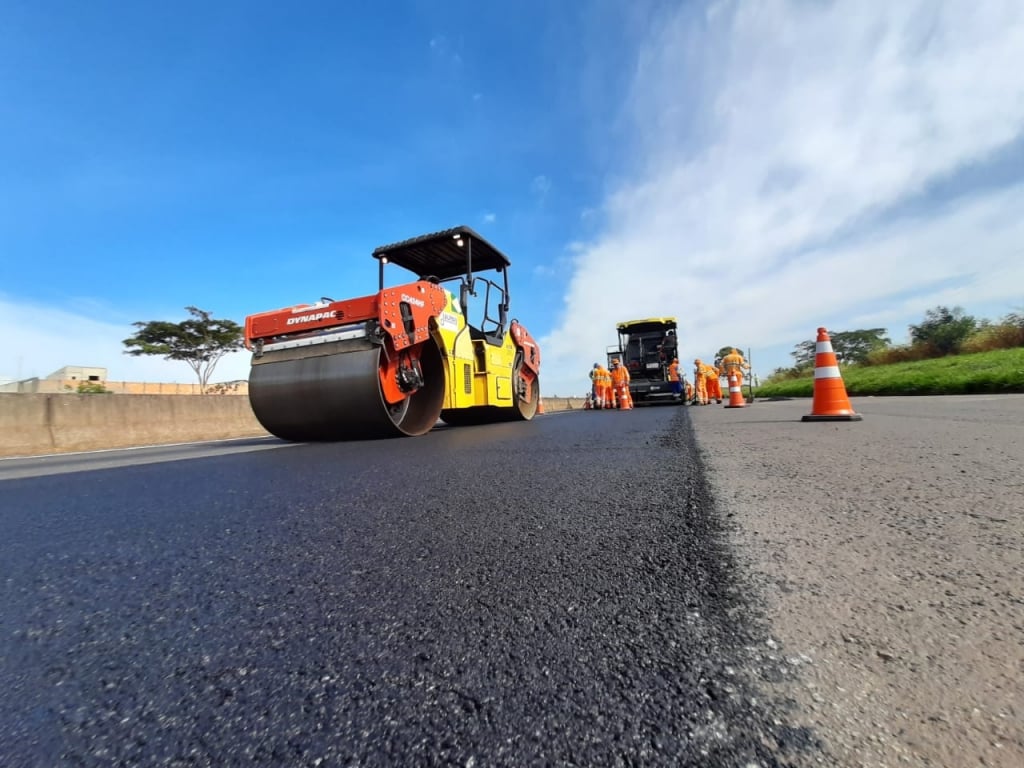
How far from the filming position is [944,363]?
16172mm

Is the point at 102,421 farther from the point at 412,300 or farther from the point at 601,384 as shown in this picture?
the point at 601,384

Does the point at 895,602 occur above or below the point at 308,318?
below

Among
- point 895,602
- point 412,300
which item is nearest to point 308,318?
point 412,300

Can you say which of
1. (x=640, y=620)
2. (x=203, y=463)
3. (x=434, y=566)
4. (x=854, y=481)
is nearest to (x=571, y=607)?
(x=640, y=620)

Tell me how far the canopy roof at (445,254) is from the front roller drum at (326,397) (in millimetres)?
2663

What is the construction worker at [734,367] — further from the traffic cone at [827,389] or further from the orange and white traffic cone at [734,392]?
the traffic cone at [827,389]

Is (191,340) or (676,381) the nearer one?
(676,381)

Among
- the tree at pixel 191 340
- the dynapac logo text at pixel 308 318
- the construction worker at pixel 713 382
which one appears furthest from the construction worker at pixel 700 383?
the tree at pixel 191 340

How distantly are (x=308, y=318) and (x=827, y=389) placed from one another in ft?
18.2

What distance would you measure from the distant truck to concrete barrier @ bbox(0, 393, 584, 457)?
12.0 m

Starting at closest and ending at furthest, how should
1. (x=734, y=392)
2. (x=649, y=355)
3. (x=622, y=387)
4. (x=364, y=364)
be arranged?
(x=364, y=364)
(x=734, y=392)
(x=622, y=387)
(x=649, y=355)

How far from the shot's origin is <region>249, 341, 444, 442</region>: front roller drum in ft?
15.4

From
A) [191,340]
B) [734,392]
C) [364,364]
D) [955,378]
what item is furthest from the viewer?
[191,340]

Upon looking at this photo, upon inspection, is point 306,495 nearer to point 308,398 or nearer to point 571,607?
point 571,607
